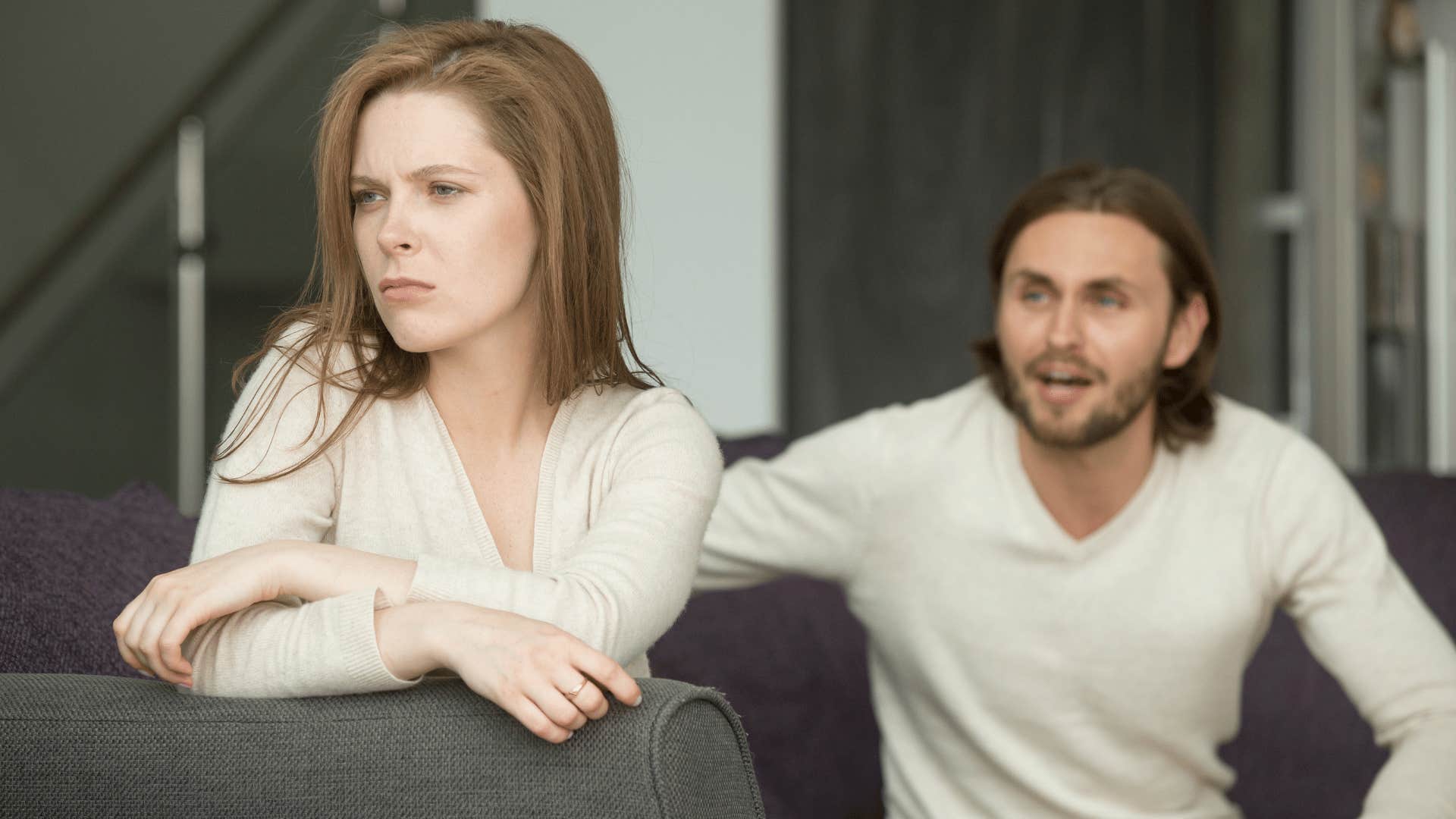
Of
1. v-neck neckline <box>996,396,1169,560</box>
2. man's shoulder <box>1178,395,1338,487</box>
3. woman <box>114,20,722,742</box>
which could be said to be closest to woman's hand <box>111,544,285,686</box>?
woman <box>114,20,722,742</box>

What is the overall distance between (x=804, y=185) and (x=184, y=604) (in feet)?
8.94

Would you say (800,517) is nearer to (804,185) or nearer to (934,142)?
(804,185)

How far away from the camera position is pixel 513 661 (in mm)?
875

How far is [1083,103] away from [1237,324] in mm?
688

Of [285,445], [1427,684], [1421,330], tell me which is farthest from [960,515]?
[1421,330]

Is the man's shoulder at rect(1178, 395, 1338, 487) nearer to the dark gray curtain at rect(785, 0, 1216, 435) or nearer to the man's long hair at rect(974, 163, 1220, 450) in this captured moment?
the man's long hair at rect(974, 163, 1220, 450)

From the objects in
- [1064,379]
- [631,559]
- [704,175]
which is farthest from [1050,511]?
[704,175]

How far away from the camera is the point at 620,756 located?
86 centimetres

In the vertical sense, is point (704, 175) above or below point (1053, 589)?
above

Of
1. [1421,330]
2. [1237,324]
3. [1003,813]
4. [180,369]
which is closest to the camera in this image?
[1003,813]

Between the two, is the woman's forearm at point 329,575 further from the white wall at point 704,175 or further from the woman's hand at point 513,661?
the white wall at point 704,175

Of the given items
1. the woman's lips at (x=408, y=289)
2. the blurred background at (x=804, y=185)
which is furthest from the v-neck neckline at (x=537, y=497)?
the blurred background at (x=804, y=185)

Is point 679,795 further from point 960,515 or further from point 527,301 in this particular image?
point 960,515

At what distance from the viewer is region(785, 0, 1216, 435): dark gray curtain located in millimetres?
3551
